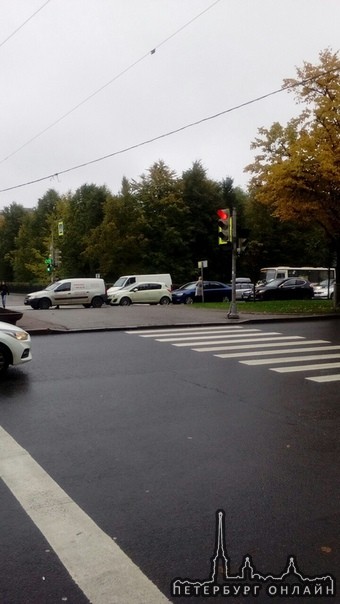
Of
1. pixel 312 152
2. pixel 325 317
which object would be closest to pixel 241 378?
pixel 325 317

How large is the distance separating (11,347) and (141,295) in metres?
25.2

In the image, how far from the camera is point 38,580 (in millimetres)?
3217

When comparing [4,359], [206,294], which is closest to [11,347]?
[4,359]

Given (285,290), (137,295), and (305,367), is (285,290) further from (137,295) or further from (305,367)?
(305,367)

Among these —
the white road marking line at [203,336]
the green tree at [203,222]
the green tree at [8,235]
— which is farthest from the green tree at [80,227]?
the white road marking line at [203,336]

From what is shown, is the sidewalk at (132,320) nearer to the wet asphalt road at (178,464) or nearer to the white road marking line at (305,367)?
the wet asphalt road at (178,464)

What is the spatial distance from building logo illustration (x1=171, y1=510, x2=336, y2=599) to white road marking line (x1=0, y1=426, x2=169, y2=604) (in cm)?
19

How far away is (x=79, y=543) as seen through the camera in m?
3.65

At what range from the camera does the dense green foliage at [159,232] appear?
182ft

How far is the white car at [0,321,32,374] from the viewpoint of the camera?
9.45 metres

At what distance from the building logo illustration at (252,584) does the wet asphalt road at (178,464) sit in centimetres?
5

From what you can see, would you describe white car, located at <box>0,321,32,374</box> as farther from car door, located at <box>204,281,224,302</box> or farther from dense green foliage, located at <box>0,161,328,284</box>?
dense green foliage, located at <box>0,161,328,284</box>

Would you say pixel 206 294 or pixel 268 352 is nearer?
pixel 268 352

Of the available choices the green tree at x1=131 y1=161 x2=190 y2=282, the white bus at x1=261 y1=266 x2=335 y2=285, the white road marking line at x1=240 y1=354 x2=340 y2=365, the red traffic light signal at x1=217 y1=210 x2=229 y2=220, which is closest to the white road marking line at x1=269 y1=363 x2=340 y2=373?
the white road marking line at x1=240 y1=354 x2=340 y2=365
